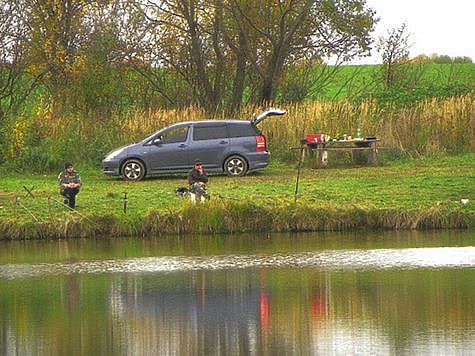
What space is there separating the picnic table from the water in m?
12.6

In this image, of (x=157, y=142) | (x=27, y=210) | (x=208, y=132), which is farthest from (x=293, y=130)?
(x=27, y=210)

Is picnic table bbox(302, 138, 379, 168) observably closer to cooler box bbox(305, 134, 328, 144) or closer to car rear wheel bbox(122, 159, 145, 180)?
cooler box bbox(305, 134, 328, 144)

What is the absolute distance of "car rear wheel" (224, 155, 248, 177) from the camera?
37.0 meters

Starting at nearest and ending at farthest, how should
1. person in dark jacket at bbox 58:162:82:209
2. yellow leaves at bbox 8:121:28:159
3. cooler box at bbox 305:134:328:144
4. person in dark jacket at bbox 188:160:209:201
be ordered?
person in dark jacket at bbox 188:160:209:201 < person in dark jacket at bbox 58:162:82:209 < cooler box at bbox 305:134:328:144 < yellow leaves at bbox 8:121:28:159

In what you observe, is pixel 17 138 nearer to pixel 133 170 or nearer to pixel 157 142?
pixel 133 170

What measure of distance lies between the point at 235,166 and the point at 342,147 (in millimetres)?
3558

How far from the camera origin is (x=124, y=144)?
4041 centimetres

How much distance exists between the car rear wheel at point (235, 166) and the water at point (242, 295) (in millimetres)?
10809

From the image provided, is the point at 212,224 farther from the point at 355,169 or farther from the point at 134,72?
the point at 134,72

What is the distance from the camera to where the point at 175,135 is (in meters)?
37.0

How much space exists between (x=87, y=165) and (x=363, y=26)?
14491 millimetres

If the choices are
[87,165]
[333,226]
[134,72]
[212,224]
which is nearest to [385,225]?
[333,226]

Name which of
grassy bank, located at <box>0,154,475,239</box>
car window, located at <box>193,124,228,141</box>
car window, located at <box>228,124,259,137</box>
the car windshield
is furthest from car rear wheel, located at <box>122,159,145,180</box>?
grassy bank, located at <box>0,154,475,239</box>

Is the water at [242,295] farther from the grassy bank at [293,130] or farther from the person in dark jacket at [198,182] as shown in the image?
the grassy bank at [293,130]
